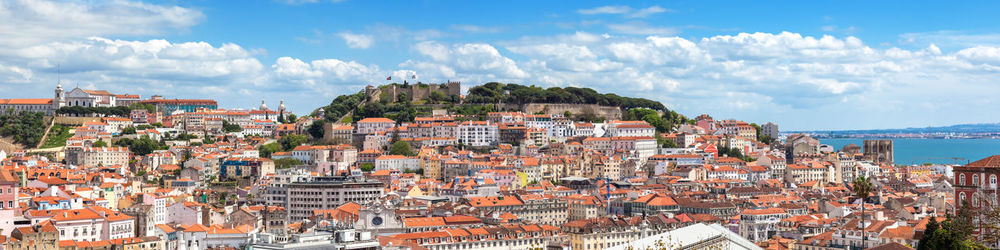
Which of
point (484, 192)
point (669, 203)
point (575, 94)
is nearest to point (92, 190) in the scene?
point (484, 192)

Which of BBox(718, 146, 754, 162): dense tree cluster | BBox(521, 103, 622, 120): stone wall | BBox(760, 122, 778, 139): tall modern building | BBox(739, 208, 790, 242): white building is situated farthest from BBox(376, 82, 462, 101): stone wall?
BBox(739, 208, 790, 242): white building

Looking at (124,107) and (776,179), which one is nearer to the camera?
(776,179)

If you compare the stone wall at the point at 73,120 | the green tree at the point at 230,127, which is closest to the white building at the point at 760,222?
the green tree at the point at 230,127

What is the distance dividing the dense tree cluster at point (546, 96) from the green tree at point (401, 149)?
18.2 metres

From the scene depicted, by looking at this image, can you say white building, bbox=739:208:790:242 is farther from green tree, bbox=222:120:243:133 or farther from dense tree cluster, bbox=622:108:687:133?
green tree, bbox=222:120:243:133

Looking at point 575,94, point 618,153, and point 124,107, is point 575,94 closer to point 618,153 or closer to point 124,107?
point 618,153

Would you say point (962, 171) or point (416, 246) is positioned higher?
point (962, 171)

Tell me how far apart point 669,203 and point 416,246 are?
20.2 meters

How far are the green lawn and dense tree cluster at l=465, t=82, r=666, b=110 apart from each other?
107 ft

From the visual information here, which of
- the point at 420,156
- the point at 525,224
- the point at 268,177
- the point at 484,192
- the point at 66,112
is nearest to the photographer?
the point at 525,224

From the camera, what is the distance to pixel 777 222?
5184cm

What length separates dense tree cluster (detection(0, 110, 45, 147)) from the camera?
83.8 m

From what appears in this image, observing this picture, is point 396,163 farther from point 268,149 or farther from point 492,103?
point 492,103

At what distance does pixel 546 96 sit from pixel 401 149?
23006 mm
